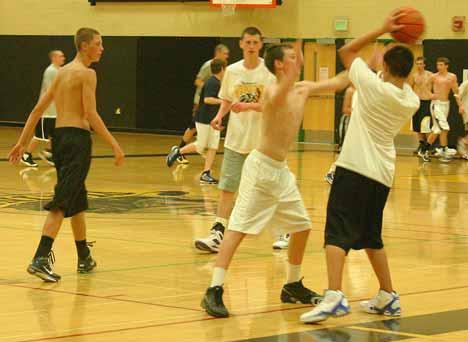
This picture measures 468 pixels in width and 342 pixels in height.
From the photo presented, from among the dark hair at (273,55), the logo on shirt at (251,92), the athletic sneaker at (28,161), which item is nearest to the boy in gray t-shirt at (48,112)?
the athletic sneaker at (28,161)

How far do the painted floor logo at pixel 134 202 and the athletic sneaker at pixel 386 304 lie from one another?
6.08 metres

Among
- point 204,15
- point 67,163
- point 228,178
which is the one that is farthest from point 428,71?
Answer: point 67,163

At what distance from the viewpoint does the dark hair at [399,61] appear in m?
7.93

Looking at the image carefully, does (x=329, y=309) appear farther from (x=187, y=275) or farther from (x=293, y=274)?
(x=187, y=275)

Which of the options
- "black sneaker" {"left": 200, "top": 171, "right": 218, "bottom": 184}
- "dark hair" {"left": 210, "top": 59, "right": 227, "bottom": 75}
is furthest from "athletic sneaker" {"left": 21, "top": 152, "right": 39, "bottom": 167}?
"dark hair" {"left": 210, "top": 59, "right": 227, "bottom": 75}

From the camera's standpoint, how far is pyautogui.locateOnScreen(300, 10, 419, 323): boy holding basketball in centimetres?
787

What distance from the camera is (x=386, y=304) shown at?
8.07 meters

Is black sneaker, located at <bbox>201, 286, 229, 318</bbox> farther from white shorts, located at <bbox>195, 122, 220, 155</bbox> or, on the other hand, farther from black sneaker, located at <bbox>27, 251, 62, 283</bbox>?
white shorts, located at <bbox>195, 122, 220, 155</bbox>

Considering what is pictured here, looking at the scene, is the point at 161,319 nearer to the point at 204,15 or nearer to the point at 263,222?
the point at 263,222

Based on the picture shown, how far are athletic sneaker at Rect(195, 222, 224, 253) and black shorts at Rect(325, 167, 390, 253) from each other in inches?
124

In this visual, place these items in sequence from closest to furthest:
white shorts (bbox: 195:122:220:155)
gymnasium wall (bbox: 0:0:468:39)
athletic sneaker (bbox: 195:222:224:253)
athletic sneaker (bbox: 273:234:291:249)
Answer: athletic sneaker (bbox: 195:222:224:253) → athletic sneaker (bbox: 273:234:291:249) → white shorts (bbox: 195:122:220:155) → gymnasium wall (bbox: 0:0:468:39)

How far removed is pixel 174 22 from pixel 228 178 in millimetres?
20850

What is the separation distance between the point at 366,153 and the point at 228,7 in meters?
22.0

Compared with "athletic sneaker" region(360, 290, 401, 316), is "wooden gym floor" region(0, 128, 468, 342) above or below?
below
